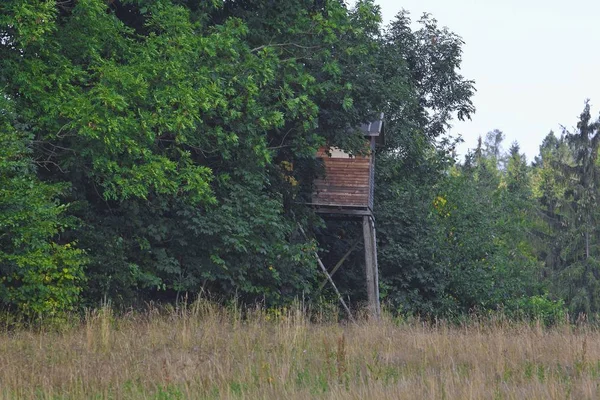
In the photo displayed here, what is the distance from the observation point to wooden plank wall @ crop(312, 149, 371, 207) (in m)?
24.5

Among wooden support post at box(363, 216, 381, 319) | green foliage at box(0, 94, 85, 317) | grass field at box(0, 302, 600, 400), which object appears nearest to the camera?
grass field at box(0, 302, 600, 400)

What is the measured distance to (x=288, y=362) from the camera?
10547mm

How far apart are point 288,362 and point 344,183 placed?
564 inches

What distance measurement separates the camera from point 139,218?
19656 mm

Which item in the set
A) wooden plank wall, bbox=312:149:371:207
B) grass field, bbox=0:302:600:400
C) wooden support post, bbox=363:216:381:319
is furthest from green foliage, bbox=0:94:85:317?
wooden support post, bbox=363:216:381:319

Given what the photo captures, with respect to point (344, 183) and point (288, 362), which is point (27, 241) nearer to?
point (288, 362)

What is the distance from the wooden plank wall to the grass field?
35.0 feet

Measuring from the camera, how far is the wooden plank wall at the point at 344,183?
24.5m

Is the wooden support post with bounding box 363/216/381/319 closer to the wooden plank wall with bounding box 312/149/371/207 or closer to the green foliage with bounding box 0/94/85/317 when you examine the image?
the wooden plank wall with bounding box 312/149/371/207

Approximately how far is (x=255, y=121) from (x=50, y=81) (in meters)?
5.17

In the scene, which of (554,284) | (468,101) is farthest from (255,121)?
(554,284)

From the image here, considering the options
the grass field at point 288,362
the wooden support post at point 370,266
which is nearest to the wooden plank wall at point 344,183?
the wooden support post at point 370,266

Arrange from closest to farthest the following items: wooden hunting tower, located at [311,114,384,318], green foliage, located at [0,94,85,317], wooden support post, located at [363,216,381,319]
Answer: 1. green foliage, located at [0,94,85,317]
2. wooden hunting tower, located at [311,114,384,318]
3. wooden support post, located at [363,216,381,319]

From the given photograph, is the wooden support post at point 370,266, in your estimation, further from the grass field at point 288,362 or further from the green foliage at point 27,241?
the grass field at point 288,362
